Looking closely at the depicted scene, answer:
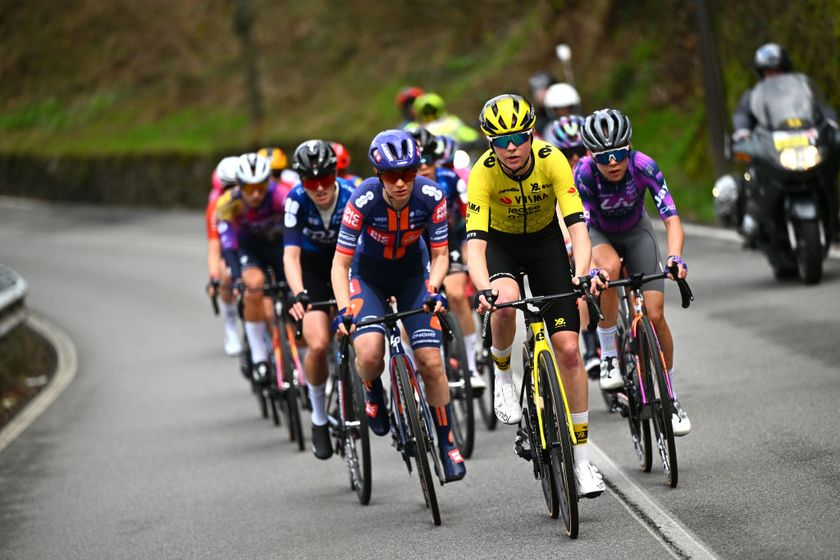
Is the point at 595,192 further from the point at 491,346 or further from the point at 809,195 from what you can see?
the point at 809,195

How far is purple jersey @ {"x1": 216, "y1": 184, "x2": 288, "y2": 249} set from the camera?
39.1 feet

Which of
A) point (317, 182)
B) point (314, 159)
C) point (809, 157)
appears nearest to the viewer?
point (314, 159)

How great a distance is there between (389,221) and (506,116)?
1.34m

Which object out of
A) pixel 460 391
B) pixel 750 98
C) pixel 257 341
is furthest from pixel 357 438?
pixel 750 98

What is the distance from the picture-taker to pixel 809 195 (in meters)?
13.8

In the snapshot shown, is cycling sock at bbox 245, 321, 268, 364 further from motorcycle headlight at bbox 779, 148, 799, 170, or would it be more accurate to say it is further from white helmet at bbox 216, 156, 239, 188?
motorcycle headlight at bbox 779, 148, 799, 170

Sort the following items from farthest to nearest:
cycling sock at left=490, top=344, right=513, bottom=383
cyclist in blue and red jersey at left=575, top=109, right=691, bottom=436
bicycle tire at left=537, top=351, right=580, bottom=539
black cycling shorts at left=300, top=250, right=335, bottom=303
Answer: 1. black cycling shorts at left=300, top=250, right=335, bottom=303
2. cyclist in blue and red jersey at left=575, top=109, right=691, bottom=436
3. cycling sock at left=490, top=344, right=513, bottom=383
4. bicycle tire at left=537, top=351, right=580, bottom=539

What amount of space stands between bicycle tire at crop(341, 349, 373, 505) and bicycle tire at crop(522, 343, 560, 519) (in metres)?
1.14

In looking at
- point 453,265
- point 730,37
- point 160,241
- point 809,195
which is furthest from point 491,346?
point 160,241

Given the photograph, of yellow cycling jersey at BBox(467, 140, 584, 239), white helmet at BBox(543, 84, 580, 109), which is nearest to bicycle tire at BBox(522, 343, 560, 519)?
yellow cycling jersey at BBox(467, 140, 584, 239)

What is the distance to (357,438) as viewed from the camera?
30.0 ft

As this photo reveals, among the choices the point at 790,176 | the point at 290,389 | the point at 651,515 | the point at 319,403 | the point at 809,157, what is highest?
Result: the point at 809,157

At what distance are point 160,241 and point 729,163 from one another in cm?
1476

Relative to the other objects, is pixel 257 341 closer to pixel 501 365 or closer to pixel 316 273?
pixel 316 273
